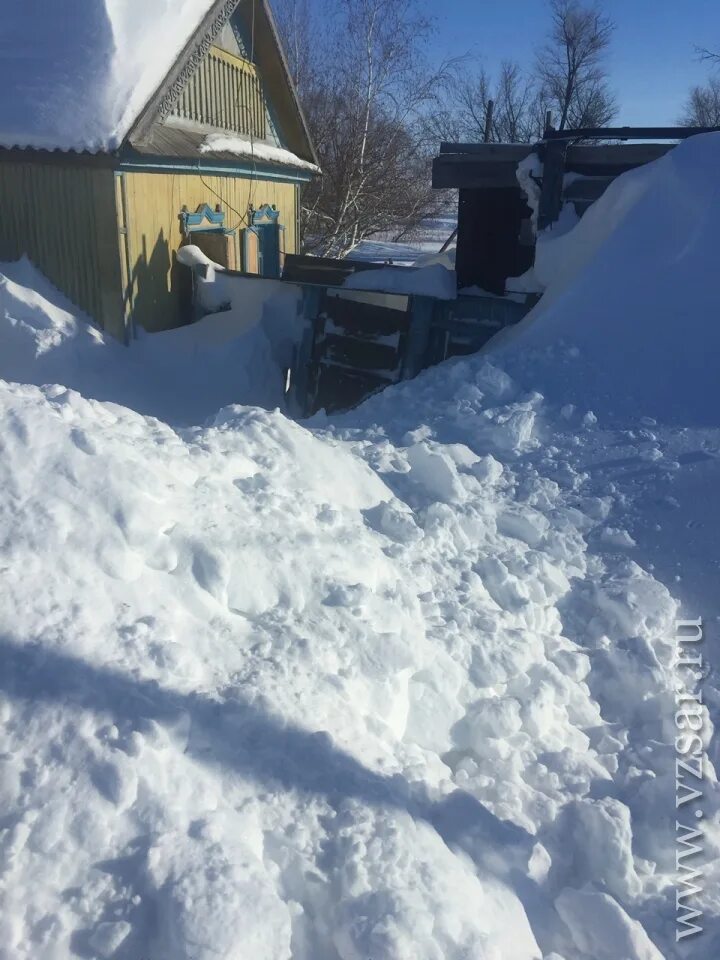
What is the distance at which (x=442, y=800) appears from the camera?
3.04m

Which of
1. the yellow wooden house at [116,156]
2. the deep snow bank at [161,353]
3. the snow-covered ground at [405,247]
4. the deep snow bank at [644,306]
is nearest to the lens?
the deep snow bank at [644,306]

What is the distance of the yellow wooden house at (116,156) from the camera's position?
7.80 metres

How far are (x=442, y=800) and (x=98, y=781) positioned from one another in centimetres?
130

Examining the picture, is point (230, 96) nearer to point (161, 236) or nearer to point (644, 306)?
point (161, 236)

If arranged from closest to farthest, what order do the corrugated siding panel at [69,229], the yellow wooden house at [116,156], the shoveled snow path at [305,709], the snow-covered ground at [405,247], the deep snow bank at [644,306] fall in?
the shoveled snow path at [305,709] → the deep snow bank at [644,306] → the yellow wooden house at [116,156] → the corrugated siding panel at [69,229] → the snow-covered ground at [405,247]

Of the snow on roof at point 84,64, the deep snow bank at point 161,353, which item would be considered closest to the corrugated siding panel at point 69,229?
the deep snow bank at point 161,353

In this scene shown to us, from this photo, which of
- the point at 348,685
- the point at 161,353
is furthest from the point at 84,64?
the point at 348,685

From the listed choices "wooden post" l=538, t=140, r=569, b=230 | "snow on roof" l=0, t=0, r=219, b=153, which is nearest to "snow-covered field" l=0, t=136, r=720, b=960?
"wooden post" l=538, t=140, r=569, b=230

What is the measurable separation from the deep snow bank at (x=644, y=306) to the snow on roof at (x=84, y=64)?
459 centimetres

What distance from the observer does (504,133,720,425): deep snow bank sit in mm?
6312

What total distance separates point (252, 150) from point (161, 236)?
8.61 ft

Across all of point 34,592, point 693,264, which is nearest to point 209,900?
point 34,592

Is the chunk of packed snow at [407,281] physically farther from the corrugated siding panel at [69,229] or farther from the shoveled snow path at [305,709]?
the shoveled snow path at [305,709]

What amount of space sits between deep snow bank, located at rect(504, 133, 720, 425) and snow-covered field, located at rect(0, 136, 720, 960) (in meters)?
0.36
